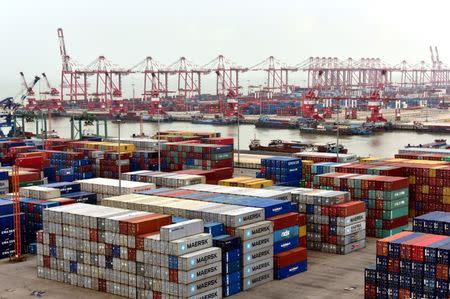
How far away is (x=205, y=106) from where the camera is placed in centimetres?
15612

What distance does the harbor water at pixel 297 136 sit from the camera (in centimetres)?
8756

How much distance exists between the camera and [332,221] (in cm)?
3456

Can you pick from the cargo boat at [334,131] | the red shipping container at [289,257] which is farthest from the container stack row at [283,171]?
the cargo boat at [334,131]

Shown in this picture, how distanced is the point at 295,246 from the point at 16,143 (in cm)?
3726

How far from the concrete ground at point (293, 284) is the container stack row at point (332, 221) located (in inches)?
42.1

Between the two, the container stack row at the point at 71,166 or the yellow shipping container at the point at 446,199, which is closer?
the yellow shipping container at the point at 446,199

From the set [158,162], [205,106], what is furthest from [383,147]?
[205,106]

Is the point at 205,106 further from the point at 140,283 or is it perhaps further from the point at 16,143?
the point at 140,283

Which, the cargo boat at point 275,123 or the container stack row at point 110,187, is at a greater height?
the cargo boat at point 275,123

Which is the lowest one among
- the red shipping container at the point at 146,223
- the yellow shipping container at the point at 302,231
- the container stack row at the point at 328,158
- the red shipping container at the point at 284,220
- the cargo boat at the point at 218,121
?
the yellow shipping container at the point at 302,231

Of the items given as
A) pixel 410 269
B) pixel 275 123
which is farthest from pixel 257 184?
pixel 275 123

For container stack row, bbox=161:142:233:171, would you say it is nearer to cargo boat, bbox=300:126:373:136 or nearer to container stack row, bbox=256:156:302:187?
container stack row, bbox=256:156:302:187

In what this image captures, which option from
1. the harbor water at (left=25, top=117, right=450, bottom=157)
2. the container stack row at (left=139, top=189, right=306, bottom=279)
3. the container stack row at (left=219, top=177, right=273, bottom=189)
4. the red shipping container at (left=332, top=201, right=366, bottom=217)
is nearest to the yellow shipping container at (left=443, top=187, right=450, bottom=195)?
the red shipping container at (left=332, top=201, right=366, bottom=217)

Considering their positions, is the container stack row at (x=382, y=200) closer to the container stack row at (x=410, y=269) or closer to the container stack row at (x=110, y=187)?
the container stack row at (x=410, y=269)
